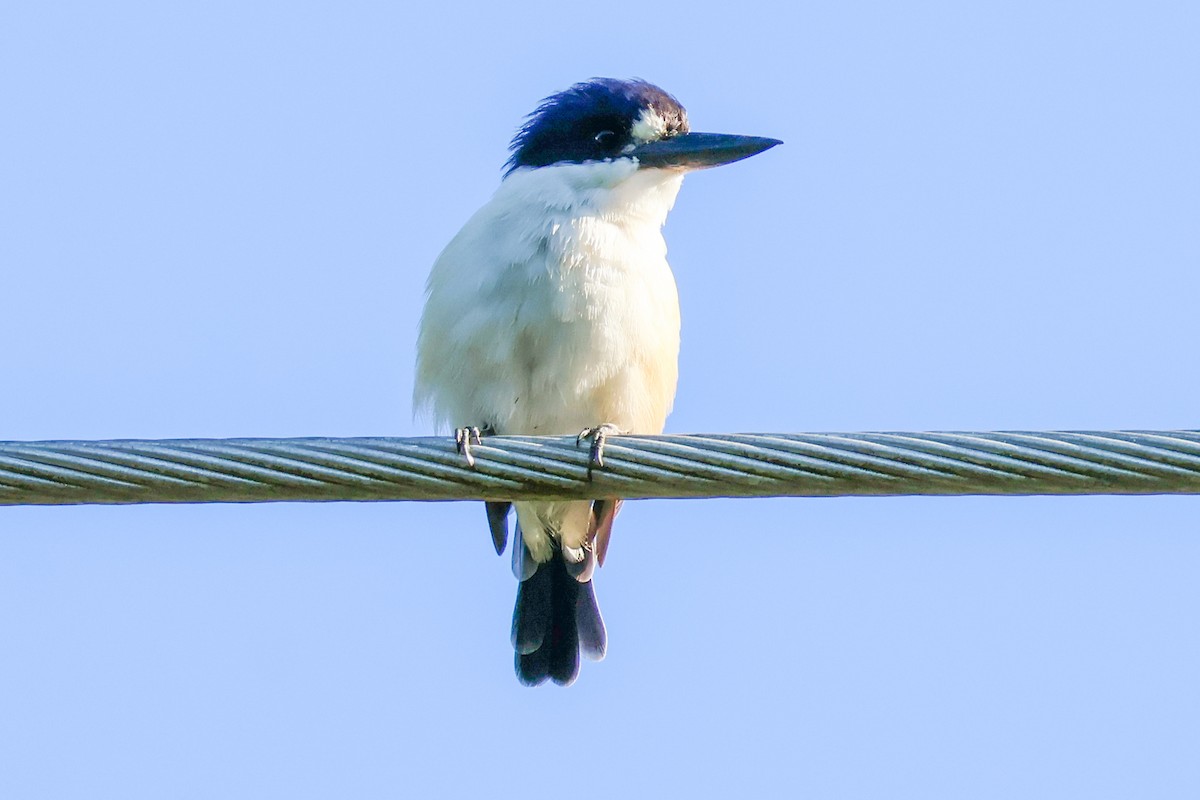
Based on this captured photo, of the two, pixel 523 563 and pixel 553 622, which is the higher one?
pixel 523 563

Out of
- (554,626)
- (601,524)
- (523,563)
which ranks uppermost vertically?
(601,524)

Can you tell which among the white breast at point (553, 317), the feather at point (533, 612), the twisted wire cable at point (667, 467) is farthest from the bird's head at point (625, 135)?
the twisted wire cable at point (667, 467)

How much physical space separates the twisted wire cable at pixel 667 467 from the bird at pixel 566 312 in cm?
164

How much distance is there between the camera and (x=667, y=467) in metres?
3.85

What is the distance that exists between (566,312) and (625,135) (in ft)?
3.51

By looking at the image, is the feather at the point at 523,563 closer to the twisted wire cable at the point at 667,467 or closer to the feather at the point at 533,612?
the feather at the point at 533,612

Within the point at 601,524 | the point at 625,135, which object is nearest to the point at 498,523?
the point at 601,524

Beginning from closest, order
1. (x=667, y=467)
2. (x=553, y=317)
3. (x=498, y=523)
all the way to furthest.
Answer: (x=667, y=467) → (x=553, y=317) → (x=498, y=523)

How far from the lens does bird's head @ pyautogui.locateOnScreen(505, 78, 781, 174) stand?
6.43 meters

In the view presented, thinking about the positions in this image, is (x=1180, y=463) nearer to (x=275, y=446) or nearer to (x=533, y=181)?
(x=275, y=446)

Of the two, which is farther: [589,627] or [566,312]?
[589,627]

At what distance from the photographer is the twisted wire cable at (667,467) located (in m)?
3.59

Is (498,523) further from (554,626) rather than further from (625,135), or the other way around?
(625,135)

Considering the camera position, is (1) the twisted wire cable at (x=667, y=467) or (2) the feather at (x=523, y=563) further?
(2) the feather at (x=523, y=563)
